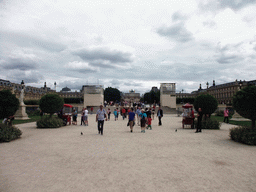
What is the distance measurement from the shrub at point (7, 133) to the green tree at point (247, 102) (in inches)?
462

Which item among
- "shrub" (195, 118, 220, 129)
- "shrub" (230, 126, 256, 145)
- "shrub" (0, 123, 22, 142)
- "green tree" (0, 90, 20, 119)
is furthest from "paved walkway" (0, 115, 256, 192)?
"shrub" (195, 118, 220, 129)

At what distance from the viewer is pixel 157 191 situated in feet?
14.0

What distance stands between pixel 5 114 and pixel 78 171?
23.5 ft

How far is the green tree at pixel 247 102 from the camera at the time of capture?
9743 millimetres

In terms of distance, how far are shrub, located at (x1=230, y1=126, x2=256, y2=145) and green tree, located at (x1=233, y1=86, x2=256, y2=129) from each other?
0.42 m

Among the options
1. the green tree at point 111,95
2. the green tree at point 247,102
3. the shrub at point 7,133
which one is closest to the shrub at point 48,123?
the shrub at point 7,133

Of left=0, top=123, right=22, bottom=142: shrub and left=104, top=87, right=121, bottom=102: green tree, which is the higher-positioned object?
left=104, top=87, right=121, bottom=102: green tree

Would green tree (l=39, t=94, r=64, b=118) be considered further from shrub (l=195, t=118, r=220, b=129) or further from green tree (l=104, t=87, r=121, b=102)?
green tree (l=104, t=87, r=121, b=102)

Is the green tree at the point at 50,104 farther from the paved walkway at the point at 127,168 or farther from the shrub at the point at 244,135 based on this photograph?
the shrub at the point at 244,135

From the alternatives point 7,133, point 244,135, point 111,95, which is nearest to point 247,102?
point 244,135

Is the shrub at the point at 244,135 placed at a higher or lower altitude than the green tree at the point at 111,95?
lower

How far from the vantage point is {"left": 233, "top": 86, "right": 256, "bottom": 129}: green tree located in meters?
9.74

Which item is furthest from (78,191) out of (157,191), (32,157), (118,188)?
(32,157)

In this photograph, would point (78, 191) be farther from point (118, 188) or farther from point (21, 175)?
point (21, 175)
